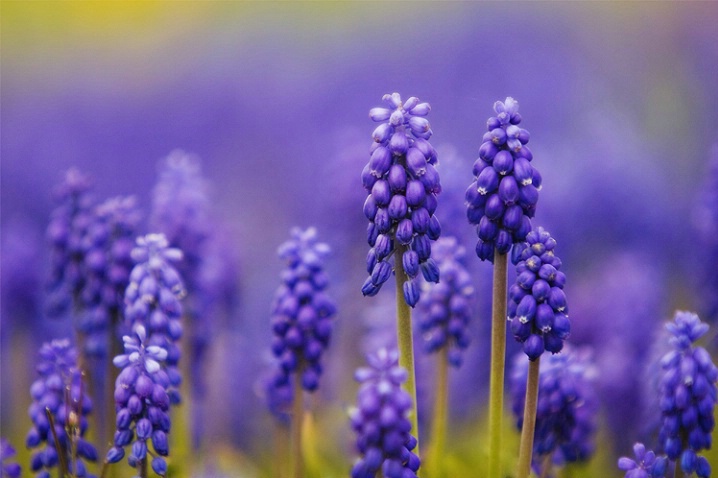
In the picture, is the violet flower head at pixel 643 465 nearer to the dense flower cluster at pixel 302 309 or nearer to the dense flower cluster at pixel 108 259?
the dense flower cluster at pixel 302 309

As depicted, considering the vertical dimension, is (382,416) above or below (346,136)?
below

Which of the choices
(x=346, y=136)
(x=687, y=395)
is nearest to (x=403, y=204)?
(x=687, y=395)

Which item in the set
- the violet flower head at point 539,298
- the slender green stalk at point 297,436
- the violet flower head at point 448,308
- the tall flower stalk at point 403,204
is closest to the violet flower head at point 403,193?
the tall flower stalk at point 403,204

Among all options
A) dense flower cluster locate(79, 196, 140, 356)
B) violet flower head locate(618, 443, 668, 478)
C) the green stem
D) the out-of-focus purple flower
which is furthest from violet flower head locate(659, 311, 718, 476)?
the out-of-focus purple flower

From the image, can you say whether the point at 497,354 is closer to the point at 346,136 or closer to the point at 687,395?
the point at 687,395

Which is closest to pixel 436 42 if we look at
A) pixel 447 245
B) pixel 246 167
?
pixel 246 167
